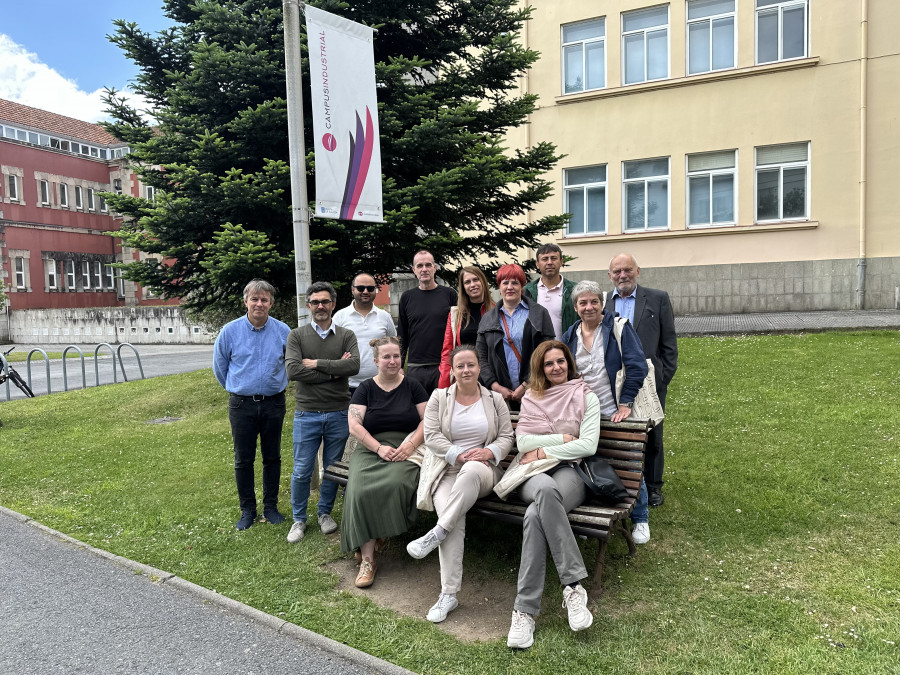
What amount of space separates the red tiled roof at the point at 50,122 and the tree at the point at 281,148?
40237 millimetres

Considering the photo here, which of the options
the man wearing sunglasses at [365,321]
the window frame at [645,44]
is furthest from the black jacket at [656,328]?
the window frame at [645,44]

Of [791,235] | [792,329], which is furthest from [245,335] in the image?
[791,235]

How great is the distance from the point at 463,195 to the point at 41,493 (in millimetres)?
6694

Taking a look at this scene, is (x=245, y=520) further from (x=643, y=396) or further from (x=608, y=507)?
(x=643, y=396)

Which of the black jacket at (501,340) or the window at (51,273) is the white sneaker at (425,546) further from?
the window at (51,273)

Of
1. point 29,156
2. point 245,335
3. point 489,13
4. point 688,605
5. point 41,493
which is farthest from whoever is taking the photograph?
point 29,156

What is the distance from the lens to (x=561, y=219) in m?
11.3

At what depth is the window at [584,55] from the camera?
19734 mm

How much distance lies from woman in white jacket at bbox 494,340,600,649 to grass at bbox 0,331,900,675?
0.18 metres

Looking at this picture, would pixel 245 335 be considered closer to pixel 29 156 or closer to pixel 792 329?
pixel 792 329

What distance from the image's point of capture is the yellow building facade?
1673cm

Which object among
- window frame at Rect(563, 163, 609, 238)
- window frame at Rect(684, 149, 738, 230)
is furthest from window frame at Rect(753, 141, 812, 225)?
window frame at Rect(563, 163, 609, 238)

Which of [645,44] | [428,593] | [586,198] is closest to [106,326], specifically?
[586,198]

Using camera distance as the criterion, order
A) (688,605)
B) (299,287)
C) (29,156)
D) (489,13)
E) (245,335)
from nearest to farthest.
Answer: (688,605)
(245,335)
(299,287)
(489,13)
(29,156)
